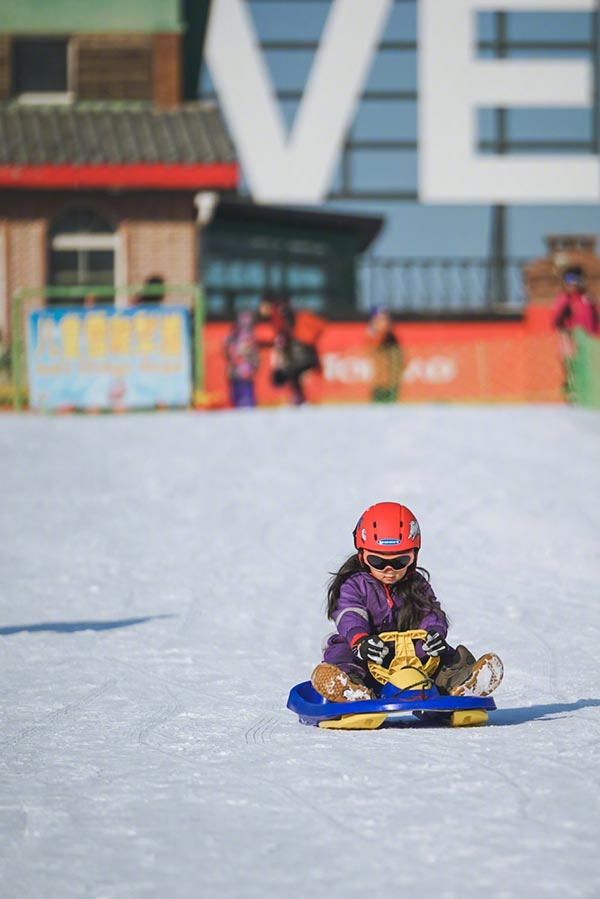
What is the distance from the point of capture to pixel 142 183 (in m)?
21.4

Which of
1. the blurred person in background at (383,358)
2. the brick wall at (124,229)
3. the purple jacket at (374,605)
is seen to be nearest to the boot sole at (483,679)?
the purple jacket at (374,605)

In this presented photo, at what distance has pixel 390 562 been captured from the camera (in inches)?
228

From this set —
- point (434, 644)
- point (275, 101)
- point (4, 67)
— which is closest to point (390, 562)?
point (434, 644)

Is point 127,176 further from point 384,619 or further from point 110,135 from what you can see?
point 384,619

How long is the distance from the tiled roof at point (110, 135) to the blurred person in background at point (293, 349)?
4.11m

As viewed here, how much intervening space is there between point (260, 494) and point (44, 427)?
3.64m

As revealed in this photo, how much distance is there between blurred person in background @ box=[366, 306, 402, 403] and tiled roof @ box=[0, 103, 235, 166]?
12.4 ft

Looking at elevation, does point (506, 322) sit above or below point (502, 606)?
above

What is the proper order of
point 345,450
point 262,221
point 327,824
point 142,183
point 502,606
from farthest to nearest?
point 262,221, point 142,183, point 345,450, point 502,606, point 327,824

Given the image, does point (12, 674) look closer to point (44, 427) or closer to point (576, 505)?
point (576, 505)

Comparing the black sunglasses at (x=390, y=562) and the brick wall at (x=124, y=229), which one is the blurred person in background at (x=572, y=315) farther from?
the black sunglasses at (x=390, y=562)

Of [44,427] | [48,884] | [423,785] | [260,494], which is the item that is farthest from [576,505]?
[48,884]

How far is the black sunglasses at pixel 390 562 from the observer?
5789 millimetres

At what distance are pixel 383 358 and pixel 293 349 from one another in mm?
1677
